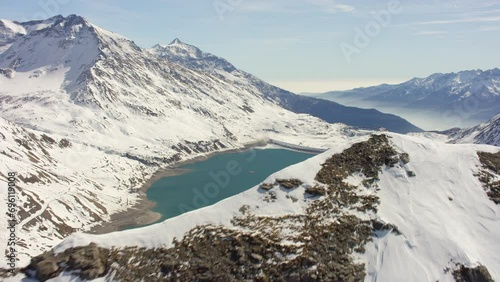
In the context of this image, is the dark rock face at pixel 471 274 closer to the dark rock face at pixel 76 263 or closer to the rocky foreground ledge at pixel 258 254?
the rocky foreground ledge at pixel 258 254

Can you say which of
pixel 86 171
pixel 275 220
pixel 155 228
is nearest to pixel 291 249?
pixel 275 220

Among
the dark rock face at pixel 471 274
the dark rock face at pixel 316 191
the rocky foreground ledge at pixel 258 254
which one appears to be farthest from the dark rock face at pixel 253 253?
the dark rock face at pixel 471 274

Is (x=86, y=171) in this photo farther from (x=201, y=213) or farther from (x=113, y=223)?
(x=201, y=213)

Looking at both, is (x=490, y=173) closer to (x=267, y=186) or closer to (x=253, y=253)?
(x=267, y=186)

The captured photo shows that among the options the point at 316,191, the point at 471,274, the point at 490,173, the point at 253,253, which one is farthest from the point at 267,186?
the point at 490,173

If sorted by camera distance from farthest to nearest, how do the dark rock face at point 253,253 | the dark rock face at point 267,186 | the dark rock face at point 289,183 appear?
the dark rock face at point 267,186 < the dark rock face at point 289,183 < the dark rock face at point 253,253

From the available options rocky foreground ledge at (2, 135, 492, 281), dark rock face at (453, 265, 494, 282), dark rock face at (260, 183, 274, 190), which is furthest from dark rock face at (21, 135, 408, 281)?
dark rock face at (453, 265, 494, 282)

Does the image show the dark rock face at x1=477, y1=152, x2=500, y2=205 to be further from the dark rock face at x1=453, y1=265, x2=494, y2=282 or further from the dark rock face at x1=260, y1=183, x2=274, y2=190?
the dark rock face at x1=260, y1=183, x2=274, y2=190
